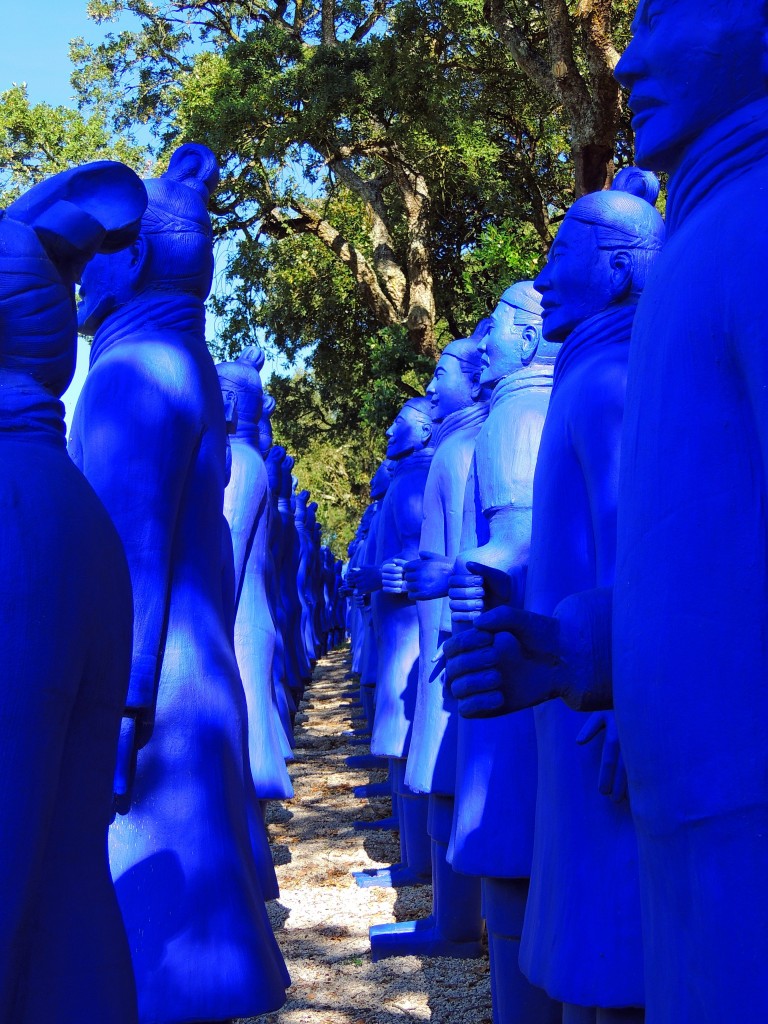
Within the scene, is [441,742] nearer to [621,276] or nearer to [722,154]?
[621,276]

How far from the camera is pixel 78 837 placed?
2107 millimetres

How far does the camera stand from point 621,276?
3178 millimetres

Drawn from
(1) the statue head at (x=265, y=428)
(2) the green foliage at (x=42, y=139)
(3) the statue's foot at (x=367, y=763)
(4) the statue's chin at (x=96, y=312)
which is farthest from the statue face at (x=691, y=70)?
(2) the green foliage at (x=42, y=139)

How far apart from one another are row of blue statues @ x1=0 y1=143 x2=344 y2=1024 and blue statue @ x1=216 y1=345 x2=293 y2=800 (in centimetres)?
182

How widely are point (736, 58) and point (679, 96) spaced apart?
0.08 meters

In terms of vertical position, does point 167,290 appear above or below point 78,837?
above

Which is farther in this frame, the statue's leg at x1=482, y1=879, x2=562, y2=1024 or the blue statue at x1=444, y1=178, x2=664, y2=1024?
the statue's leg at x1=482, y1=879, x2=562, y2=1024

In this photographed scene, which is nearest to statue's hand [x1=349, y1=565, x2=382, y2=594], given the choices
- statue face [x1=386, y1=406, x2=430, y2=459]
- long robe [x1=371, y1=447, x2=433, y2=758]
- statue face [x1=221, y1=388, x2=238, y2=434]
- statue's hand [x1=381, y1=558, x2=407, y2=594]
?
long robe [x1=371, y1=447, x2=433, y2=758]

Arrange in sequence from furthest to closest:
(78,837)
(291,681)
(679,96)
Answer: (291,681), (78,837), (679,96)

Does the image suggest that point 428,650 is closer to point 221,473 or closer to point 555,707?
point 221,473

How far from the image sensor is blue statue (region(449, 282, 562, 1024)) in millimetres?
3857

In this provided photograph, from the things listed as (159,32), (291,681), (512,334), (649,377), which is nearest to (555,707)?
(649,377)

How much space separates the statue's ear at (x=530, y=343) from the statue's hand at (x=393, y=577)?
192 cm

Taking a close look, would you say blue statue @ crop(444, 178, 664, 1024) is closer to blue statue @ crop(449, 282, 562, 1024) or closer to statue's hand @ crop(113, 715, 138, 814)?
blue statue @ crop(449, 282, 562, 1024)
